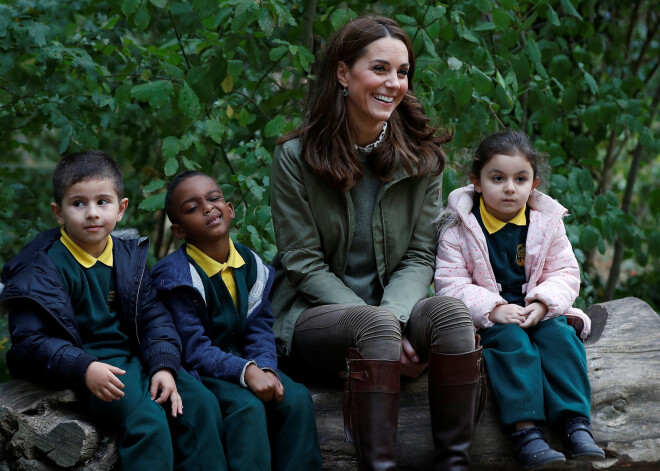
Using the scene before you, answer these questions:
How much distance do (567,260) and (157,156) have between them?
3.46 meters

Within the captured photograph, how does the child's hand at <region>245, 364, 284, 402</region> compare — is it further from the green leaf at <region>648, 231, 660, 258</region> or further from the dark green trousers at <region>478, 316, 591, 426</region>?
the green leaf at <region>648, 231, 660, 258</region>

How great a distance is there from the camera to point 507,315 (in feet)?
9.75

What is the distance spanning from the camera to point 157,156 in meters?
5.68

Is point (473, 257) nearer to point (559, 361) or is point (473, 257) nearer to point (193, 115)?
point (559, 361)

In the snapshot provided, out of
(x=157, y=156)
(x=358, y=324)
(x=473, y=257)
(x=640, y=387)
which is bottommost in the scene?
(x=640, y=387)

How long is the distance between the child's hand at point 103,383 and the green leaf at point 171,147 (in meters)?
1.41

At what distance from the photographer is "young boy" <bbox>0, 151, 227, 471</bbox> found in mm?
2535

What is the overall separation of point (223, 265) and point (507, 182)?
116 cm

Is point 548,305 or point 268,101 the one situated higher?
point 268,101

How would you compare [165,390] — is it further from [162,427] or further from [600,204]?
[600,204]

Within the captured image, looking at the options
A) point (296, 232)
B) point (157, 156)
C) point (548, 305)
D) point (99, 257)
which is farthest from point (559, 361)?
point (157, 156)

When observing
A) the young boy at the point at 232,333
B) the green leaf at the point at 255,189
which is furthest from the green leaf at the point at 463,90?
the young boy at the point at 232,333

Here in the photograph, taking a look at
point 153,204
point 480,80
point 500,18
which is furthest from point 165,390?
point 500,18

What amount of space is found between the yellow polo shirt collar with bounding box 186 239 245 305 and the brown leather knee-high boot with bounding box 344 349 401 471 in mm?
596
